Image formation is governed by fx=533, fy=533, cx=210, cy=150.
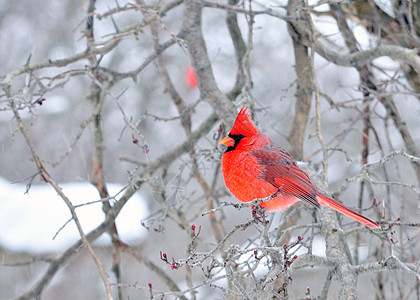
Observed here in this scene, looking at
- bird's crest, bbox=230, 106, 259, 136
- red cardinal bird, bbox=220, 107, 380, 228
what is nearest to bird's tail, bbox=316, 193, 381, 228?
red cardinal bird, bbox=220, 107, 380, 228

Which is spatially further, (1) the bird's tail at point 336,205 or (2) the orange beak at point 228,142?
(2) the orange beak at point 228,142

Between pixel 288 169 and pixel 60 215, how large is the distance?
3.04 m

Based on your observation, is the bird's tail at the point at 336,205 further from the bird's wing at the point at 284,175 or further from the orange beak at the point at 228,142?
the orange beak at the point at 228,142

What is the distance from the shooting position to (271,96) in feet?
23.2

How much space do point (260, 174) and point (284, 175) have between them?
0.13m

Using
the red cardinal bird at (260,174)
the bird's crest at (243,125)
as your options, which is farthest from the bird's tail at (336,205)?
the bird's crest at (243,125)

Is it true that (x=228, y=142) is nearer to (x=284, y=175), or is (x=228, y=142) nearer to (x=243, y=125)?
(x=243, y=125)

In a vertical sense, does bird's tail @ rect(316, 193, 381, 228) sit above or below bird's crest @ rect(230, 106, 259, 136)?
below

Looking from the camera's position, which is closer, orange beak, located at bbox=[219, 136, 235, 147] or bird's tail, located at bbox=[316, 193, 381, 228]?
bird's tail, located at bbox=[316, 193, 381, 228]

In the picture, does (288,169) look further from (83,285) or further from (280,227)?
(83,285)

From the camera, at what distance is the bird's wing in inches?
86.8

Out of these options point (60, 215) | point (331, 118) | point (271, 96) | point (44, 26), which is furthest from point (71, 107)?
point (331, 118)

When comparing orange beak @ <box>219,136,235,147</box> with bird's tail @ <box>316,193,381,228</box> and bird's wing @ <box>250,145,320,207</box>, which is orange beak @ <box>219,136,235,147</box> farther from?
bird's tail @ <box>316,193,381,228</box>

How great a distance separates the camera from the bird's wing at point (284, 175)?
86.8 inches
